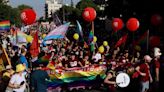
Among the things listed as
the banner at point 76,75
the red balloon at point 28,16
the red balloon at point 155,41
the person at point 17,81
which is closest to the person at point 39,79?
the person at point 17,81

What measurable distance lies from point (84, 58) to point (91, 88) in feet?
3.18

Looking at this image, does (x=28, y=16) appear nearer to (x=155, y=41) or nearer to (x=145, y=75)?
(x=145, y=75)

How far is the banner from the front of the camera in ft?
40.0

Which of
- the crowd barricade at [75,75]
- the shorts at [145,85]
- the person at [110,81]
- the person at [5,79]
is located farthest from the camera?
the crowd barricade at [75,75]

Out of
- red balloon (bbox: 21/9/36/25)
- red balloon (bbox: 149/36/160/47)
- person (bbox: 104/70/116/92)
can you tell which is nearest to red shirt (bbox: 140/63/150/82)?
person (bbox: 104/70/116/92)

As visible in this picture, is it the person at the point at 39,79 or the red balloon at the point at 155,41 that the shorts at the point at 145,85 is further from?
the red balloon at the point at 155,41

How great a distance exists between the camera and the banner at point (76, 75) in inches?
480

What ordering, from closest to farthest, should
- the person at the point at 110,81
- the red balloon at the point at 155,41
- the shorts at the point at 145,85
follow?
the red balloon at the point at 155,41 → the person at the point at 110,81 → the shorts at the point at 145,85

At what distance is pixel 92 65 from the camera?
1295 centimetres

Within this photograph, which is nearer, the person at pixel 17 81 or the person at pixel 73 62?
the person at pixel 17 81

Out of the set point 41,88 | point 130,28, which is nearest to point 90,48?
point 130,28

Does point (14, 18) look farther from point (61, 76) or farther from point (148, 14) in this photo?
point (148, 14)

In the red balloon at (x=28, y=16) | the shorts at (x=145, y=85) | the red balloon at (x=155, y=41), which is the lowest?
the shorts at (x=145, y=85)

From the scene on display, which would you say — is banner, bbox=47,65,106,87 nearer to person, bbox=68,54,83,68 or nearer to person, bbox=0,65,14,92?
person, bbox=68,54,83,68
